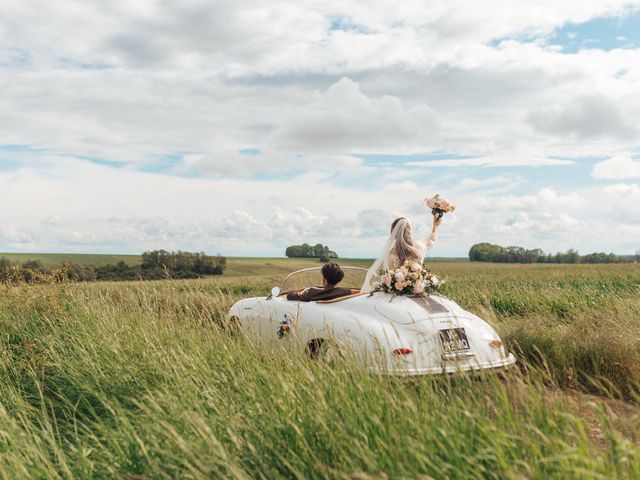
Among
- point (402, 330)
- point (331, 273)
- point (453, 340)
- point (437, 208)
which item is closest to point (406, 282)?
point (402, 330)

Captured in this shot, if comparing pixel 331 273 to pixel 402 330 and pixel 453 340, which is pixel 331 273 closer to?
pixel 402 330

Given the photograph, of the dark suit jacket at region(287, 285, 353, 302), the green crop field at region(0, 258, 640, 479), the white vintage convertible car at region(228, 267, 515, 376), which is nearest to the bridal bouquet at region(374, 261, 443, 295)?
the white vintage convertible car at region(228, 267, 515, 376)

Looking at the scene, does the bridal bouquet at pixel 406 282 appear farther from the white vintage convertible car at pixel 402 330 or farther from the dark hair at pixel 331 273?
the dark hair at pixel 331 273

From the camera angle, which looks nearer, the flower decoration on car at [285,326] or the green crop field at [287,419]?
the green crop field at [287,419]

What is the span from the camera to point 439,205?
31.9 ft

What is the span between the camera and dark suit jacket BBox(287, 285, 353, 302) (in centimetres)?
742

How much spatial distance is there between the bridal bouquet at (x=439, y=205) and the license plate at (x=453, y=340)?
141 inches

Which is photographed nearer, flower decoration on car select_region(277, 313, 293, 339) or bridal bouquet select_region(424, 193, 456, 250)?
flower decoration on car select_region(277, 313, 293, 339)

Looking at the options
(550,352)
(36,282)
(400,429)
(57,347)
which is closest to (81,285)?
(36,282)

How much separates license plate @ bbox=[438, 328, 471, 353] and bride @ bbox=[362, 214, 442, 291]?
205cm

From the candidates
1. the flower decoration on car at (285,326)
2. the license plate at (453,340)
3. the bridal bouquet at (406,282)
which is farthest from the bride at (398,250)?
the license plate at (453,340)

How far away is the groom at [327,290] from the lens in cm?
743

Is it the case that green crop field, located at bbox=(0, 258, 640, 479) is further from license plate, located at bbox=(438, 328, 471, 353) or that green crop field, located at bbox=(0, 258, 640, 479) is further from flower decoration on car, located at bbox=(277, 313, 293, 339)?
license plate, located at bbox=(438, 328, 471, 353)

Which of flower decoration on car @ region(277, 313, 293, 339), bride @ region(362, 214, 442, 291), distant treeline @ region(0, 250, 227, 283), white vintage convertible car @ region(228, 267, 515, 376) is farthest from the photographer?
distant treeline @ region(0, 250, 227, 283)
